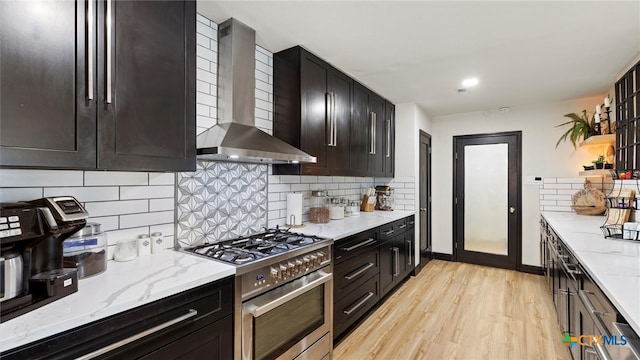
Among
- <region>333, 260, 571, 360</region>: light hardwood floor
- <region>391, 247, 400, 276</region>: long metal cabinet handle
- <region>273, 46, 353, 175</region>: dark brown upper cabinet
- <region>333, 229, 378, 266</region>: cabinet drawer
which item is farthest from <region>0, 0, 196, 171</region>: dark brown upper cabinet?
<region>391, 247, 400, 276</region>: long metal cabinet handle

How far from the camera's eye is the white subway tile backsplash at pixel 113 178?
4.93 feet

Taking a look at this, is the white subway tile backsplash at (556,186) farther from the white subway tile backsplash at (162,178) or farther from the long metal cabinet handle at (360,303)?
the white subway tile backsplash at (162,178)

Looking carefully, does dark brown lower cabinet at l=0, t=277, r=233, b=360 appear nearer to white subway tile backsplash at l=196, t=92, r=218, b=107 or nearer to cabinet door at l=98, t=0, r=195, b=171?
cabinet door at l=98, t=0, r=195, b=171

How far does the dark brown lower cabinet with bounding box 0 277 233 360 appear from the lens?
93 cm

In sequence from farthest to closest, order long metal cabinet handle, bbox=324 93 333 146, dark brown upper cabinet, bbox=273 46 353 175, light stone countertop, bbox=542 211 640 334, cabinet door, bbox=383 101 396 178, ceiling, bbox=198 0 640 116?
cabinet door, bbox=383 101 396 178 < long metal cabinet handle, bbox=324 93 333 146 < dark brown upper cabinet, bbox=273 46 353 175 < ceiling, bbox=198 0 640 116 < light stone countertop, bbox=542 211 640 334

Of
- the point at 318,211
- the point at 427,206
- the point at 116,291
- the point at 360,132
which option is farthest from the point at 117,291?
the point at 427,206

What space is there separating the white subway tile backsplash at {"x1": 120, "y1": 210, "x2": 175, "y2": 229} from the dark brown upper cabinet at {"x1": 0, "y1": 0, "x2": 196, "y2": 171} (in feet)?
1.52

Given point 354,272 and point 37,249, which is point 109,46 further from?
point 354,272

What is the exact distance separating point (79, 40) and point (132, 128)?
363 mm

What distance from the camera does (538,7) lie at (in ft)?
6.06

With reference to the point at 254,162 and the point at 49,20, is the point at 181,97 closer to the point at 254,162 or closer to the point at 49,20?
the point at 49,20

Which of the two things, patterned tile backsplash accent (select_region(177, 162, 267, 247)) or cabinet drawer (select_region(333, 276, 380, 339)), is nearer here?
patterned tile backsplash accent (select_region(177, 162, 267, 247))

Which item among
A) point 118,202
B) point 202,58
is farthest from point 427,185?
point 118,202

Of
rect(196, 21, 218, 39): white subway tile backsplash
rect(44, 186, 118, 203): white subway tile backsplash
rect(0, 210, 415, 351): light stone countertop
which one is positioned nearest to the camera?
rect(0, 210, 415, 351): light stone countertop
